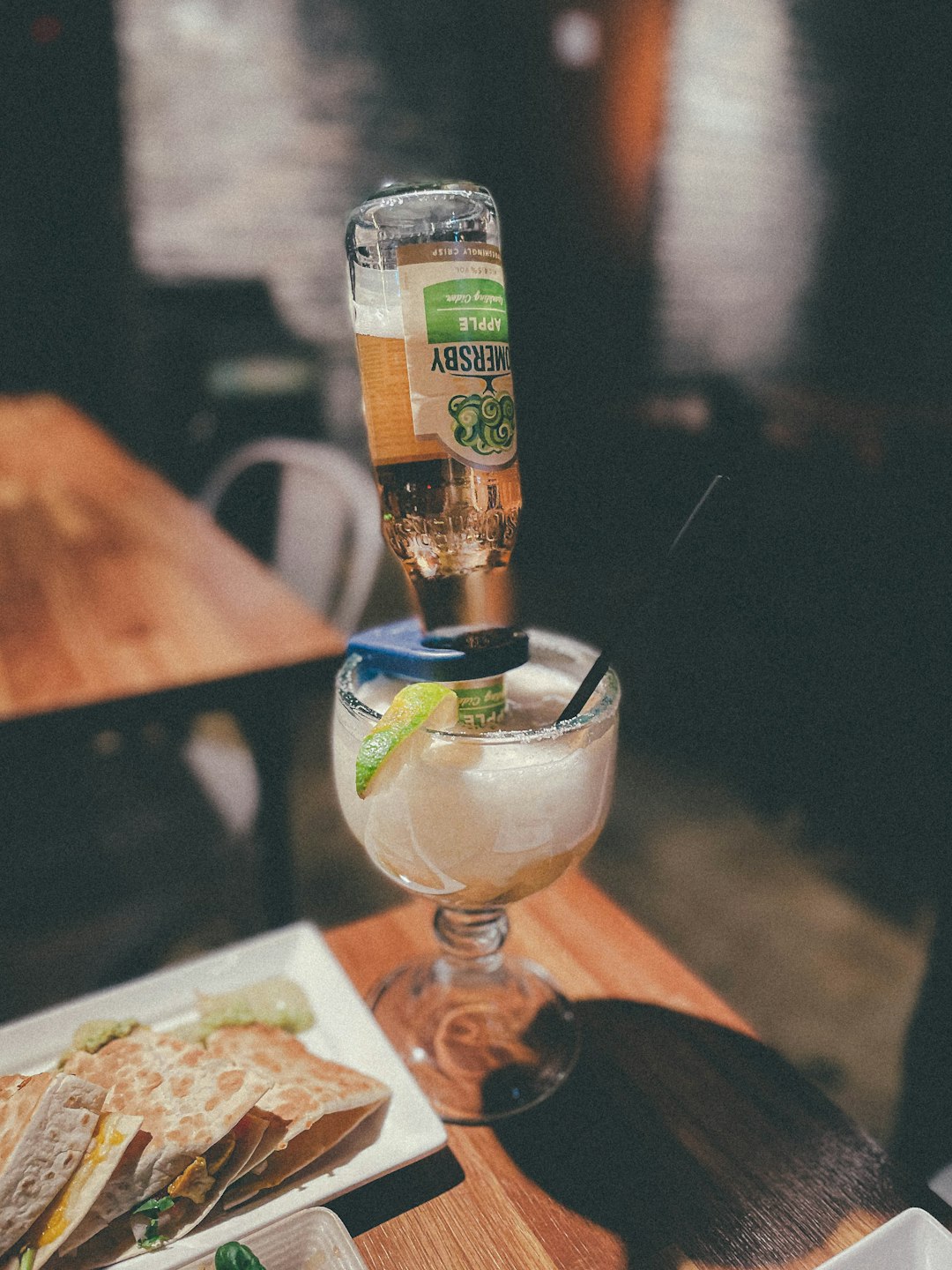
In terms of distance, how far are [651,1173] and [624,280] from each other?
18.2ft

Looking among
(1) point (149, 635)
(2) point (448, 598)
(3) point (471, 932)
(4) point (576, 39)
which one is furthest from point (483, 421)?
(4) point (576, 39)

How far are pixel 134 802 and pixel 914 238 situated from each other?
6644 millimetres

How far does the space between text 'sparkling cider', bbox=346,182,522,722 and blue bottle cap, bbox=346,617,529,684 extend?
1.1 inches

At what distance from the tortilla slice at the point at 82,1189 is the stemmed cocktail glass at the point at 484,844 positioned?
237mm

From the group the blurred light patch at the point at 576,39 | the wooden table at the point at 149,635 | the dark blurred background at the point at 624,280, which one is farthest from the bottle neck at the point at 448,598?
the blurred light patch at the point at 576,39

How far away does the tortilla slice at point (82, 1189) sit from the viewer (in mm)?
518

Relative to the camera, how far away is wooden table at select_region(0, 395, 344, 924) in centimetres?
116

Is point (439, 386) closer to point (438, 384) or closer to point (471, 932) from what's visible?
point (438, 384)

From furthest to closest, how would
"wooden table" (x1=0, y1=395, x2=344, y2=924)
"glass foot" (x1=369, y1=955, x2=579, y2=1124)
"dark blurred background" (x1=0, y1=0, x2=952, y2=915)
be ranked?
1. "dark blurred background" (x1=0, y1=0, x2=952, y2=915)
2. "wooden table" (x1=0, y1=395, x2=344, y2=924)
3. "glass foot" (x1=369, y1=955, x2=579, y2=1124)

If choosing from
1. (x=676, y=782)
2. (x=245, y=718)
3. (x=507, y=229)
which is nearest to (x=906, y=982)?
(x=676, y=782)

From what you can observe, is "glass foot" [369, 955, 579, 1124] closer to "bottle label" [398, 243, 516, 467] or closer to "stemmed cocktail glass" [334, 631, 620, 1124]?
"stemmed cocktail glass" [334, 631, 620, 1124]

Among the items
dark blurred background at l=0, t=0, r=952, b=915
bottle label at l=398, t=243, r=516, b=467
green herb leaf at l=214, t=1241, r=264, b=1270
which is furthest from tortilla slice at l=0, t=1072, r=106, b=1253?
dark blurred background at l=0, t=0, r=952, b=915

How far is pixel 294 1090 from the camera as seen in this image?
0.61 m

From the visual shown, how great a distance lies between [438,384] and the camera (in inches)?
23.6
